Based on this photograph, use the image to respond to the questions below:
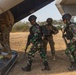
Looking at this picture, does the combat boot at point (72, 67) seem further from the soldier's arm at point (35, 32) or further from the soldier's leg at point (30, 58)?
the soldier's arm at point (35, 32)

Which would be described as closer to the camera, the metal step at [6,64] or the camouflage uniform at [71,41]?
the metal step at [6,64]

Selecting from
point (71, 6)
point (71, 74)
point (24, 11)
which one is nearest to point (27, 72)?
point (71, 74)

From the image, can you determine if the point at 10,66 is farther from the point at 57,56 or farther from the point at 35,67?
the point at 57,56

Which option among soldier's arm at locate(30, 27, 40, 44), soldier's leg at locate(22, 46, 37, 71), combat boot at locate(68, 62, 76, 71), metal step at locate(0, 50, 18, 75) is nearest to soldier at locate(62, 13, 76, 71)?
combat boot at locate(68, 62, 76, 71)

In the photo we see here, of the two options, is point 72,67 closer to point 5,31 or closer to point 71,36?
point 71,36

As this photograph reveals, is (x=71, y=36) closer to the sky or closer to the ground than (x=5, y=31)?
closer to the ground

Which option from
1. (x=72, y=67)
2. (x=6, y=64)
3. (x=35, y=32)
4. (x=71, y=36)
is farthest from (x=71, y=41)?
(x=6, y=64)

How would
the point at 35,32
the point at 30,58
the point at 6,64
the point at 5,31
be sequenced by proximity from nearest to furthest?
the point at 6,64 < the point at 35,32 < the point at 30,58 < the point at 5,31

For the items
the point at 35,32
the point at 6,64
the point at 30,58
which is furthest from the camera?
the point at 30,58

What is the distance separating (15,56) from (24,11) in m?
2.24

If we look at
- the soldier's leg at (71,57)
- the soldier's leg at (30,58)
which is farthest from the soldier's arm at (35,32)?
the soldier's leg at (71,57)

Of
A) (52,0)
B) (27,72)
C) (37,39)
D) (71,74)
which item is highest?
(52,0)

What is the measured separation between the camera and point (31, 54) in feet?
33.4

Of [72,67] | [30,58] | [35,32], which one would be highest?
[35,32]
